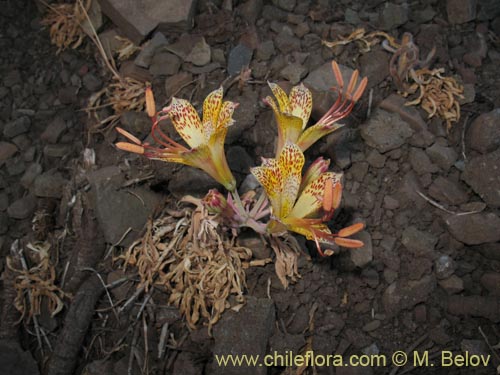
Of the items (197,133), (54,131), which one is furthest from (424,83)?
(54,131)

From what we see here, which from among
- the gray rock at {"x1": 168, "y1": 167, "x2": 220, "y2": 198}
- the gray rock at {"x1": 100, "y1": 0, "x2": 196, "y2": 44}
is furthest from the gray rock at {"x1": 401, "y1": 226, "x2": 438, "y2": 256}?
the gray rock at {"x1": 100, "y1": 0, "x2": 196, "y2": 44}

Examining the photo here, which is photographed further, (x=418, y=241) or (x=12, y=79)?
(x=12, y=79)

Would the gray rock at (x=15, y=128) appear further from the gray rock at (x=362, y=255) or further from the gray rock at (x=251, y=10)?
the gray rock at (x=362, y=255)

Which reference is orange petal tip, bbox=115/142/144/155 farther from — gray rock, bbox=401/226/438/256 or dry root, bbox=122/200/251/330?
gray rock, bbox=401/226/438/256

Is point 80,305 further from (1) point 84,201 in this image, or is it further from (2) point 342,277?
(2) point 342,277

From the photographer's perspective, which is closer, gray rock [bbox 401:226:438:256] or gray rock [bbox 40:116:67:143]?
gray rock [bbox 401:226:438:256]

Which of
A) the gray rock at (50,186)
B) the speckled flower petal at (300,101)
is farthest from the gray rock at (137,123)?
the speckled flower petal at (300,101)

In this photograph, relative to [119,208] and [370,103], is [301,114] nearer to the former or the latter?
[370,103]
